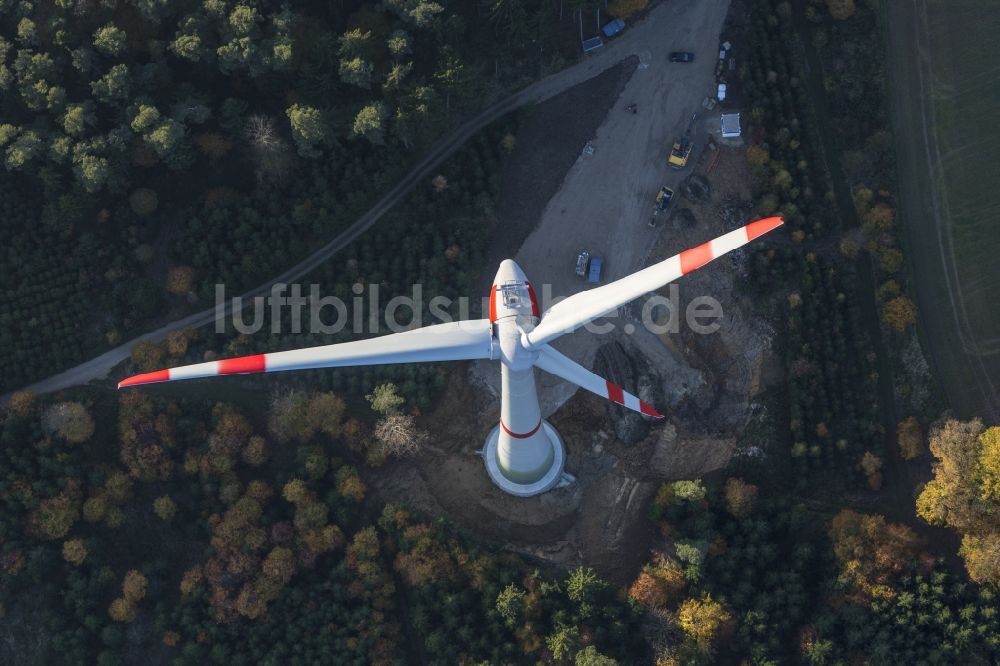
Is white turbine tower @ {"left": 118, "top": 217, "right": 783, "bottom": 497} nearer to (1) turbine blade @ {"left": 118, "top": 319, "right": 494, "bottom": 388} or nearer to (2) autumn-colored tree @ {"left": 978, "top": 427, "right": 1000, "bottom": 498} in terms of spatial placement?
(1) turbine blade @ {"left": 118, "top": 319, "right": 494, "bottom": 388}

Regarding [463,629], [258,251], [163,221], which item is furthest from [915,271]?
[163,221]

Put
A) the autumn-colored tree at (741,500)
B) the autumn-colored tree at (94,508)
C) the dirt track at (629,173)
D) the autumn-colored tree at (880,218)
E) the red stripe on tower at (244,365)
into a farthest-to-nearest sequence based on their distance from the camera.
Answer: the dirt track at (629,173), the autumn-colored tree at (880,218), the autumn-colored tree at (94,508), the autumn-colored tree at (741,500), the red stripe on tower at (244,365)

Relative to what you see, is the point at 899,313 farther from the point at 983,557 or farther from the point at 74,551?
the point at 74,551

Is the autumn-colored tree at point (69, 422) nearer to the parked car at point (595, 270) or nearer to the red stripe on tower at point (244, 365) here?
the red stripe on tower at point (244, 365)

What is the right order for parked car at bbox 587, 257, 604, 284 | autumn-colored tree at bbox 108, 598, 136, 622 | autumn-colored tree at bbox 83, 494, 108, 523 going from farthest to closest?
parked car at bbox 587, 257, 604, 284 → autumn-colored tree at bbox 83, 494, 108, 523 → autumn-colored tree at bbox 108, 598, 136, 622

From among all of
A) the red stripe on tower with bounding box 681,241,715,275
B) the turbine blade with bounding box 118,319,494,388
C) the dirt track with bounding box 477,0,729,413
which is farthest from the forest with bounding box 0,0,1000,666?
the red stripe on tower with bounding box 681,241,715,275

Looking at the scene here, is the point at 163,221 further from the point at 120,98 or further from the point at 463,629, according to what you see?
the point at 463,629

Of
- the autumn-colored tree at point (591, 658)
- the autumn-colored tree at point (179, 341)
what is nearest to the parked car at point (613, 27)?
the autumn-colored tree at point (179, 341)
